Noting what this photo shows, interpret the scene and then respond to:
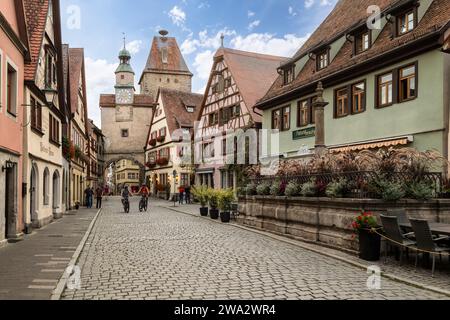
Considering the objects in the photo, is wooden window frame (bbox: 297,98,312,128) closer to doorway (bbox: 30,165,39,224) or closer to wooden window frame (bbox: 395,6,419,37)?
wooden window frame (bbox: 395,6,419,37)

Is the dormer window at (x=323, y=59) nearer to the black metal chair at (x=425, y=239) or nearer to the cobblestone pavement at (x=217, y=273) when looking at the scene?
the cobblestone pavement at (x=217, y=273)

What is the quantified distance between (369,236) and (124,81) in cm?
6189

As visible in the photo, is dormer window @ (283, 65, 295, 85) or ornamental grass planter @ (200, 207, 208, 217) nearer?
ornamental grass planter @ (200, 207, 208, 217)

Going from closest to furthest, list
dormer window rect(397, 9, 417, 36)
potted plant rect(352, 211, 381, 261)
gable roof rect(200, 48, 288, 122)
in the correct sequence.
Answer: potted plant rect(352, 211, 381, 261)
dormer window rect(397, 9, 417, 36)
gable roof rect(200, 48, 288, 122)

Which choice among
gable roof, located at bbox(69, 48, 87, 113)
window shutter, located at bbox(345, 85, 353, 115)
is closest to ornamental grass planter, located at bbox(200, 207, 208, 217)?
window shutter, located at bbox(345, 85, 353, 115)

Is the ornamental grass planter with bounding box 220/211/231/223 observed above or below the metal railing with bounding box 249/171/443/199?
below

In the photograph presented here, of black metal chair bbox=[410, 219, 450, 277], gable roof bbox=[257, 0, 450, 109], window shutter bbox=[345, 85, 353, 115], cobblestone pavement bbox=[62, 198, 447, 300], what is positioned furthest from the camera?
window shutter bbox=[345, 85, 353, 115]

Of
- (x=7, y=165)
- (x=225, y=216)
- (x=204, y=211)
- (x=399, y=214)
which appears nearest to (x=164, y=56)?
(x=204, y=211)

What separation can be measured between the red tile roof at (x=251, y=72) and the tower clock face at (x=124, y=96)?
1168 inches

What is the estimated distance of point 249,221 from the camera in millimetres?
17219

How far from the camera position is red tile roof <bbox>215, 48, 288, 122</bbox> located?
1276 inches

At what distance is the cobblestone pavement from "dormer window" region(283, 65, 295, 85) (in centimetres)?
1461
